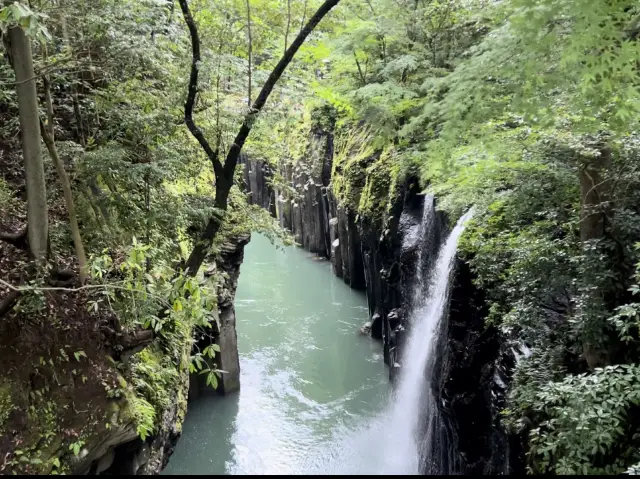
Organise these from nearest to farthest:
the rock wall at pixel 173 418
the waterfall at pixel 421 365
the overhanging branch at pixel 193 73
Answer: the rock wall at pixel 173 418 < the overhanging branch at pixel 193 73 < the waterfall at pixel 421 365

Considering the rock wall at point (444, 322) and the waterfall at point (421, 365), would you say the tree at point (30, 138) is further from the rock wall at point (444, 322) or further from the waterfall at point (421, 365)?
the waterfall at point (421, 365)

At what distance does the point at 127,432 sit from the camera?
5543 mm

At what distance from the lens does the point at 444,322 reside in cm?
911

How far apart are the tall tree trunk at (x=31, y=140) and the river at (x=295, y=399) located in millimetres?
→ 6944

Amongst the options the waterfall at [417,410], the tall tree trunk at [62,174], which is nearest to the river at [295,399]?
the waterfall at [417,410]

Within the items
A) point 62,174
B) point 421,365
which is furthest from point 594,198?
point 421,365

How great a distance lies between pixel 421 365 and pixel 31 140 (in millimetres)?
8700

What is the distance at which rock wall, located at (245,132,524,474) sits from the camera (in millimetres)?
7395

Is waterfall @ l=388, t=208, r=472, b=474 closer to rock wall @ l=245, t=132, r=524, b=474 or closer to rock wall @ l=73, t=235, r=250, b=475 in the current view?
rock wall @ l=245, t=132, r=524, b=474

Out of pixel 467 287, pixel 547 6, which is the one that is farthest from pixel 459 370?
pixel 547 6

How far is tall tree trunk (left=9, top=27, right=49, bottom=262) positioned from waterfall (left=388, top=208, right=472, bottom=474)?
668 centimetres

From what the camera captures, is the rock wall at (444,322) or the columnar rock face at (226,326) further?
the columnar rock face at (226,326)

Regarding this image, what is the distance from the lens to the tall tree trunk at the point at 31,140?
16.4ft

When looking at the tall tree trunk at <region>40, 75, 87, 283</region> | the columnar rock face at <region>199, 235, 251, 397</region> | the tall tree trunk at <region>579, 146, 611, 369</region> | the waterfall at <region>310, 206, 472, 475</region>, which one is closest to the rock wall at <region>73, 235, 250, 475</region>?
the columnar rock face at <region>199, 235, 251, 397</region>
